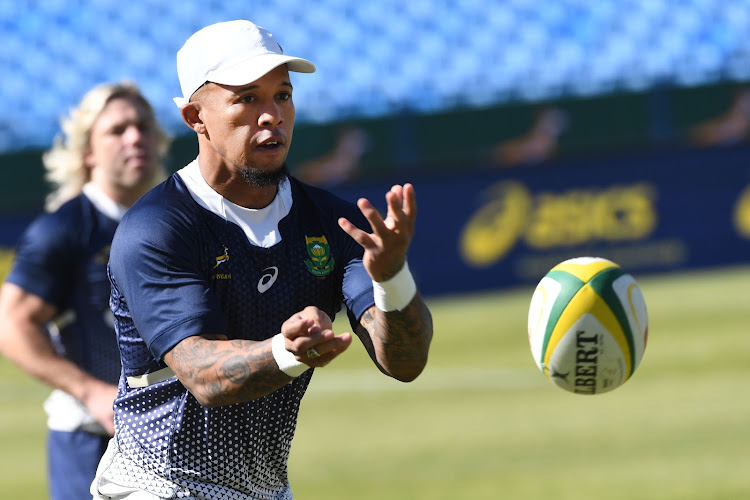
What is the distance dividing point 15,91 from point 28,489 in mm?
14568

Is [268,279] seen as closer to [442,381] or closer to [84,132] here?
[84,132]

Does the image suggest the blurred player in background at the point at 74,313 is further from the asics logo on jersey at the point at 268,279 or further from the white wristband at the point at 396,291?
the white wristband at the point at 396,291

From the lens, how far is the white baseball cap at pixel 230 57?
150 inches

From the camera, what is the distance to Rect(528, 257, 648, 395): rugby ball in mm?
4816

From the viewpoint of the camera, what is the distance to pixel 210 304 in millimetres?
3609

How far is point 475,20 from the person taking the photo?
24047 millimetres

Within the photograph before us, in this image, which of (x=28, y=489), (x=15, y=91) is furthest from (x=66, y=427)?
(x=15, y=91)

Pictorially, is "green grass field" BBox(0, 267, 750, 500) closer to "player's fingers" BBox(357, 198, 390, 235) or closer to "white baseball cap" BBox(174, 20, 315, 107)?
"white baseball cap" BBox(174, 20, 315, 107)

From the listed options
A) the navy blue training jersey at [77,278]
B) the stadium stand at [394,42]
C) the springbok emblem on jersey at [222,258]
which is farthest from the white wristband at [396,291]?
the stadium stand at [394,42]

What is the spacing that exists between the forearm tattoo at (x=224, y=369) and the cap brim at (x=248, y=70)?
0.84 m

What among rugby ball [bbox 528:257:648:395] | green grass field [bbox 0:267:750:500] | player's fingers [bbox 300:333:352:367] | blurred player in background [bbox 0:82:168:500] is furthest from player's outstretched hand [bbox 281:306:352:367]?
green grass field [bbox 0:267:750:500]

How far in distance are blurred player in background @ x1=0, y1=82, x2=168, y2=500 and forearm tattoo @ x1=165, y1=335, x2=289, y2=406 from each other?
1.88m

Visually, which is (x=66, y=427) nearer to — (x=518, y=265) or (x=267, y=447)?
(x=267, y=447)

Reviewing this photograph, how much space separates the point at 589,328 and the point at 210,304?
1978 mm
